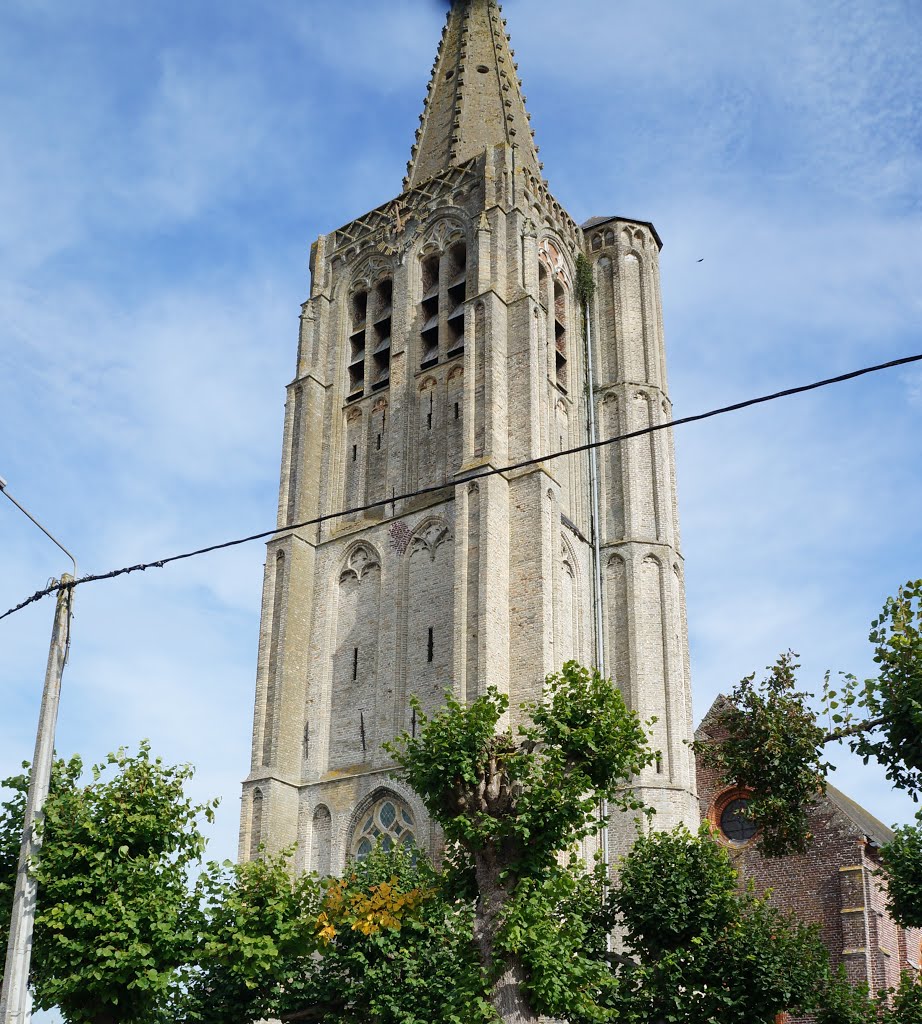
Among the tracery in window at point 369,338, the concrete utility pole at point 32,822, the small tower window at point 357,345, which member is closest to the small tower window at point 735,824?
the tracery in window at point 369,338

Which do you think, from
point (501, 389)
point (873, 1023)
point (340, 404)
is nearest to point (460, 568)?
point (501, 389)

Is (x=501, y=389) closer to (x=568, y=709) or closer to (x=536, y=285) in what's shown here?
(x=536, y=285)

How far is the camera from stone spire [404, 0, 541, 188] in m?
42.8

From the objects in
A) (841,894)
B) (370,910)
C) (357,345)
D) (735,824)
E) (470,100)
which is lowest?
(370,910)

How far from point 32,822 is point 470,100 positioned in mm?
A: 34276

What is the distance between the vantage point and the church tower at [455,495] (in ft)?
104

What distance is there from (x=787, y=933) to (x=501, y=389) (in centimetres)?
1697

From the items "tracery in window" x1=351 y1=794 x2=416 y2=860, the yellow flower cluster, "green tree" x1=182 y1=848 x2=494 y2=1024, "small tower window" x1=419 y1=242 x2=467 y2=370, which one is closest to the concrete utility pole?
"green tree" x1=182 y1=848 x2=494 y2=1024

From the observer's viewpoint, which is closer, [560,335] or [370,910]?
[370,910]

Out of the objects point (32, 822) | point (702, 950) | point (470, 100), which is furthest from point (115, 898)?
point (470, 100)

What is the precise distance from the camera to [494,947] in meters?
18.0

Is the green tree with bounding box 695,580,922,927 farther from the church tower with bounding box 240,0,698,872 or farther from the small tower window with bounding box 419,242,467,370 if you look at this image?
the small tower window with bounding box 419,242,467,370

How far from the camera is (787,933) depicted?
22797mm

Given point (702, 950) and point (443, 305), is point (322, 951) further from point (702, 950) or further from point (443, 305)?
point (443, 305)
